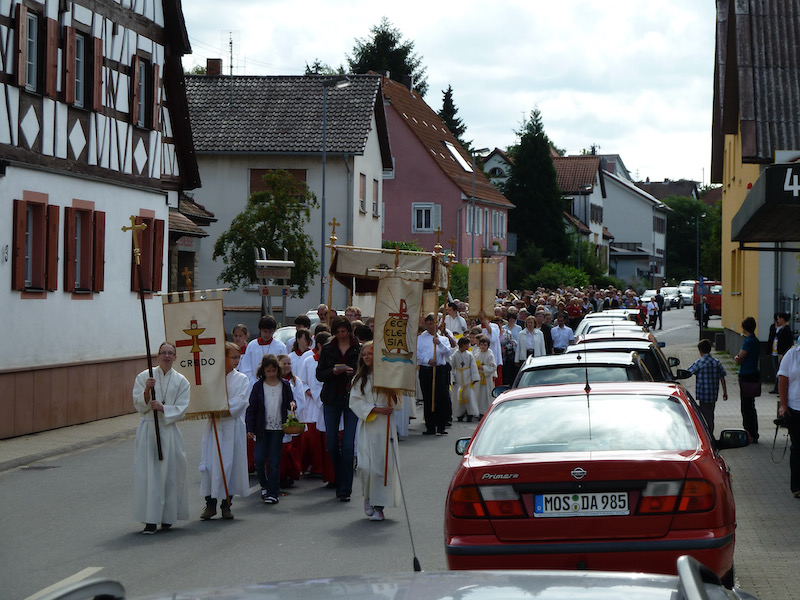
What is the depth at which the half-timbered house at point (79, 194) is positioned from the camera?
19078mm

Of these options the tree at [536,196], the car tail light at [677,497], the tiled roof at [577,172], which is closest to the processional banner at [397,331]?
the car tail light at [677,497]

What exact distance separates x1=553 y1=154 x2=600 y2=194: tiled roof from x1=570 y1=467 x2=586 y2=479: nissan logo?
10259cm

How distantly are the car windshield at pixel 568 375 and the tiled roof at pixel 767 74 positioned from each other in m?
14.8

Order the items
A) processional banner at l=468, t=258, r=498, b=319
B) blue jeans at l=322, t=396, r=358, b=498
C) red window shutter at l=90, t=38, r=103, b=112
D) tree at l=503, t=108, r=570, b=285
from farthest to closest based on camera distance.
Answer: tree at l=503, t=108, r=570, b=285
processional banner at l=468, t=258, r=498, b=319
red window shutter at l=90, t=38, r=103, b=112
blue jeans at l=322, t=396, r=358, b=498

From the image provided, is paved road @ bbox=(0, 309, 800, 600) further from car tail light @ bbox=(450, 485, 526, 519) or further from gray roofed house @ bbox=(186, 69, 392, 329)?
gray roofed house @ bbox=(186, 69, 392, 329)

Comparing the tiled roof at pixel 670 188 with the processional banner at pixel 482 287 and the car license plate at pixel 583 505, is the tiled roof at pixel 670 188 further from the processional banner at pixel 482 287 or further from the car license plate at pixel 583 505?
the car license plate at pixel 583 505

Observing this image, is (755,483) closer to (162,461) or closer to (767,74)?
(162,461)

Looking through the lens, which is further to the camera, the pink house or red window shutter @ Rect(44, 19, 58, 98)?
the pink house

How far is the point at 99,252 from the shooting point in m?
22.3

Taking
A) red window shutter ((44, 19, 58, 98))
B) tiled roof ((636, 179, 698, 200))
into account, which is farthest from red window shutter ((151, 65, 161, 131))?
tiled roof ((636, 179, 698, 200))

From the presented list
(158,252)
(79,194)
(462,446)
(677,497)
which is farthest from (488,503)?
(158,252)

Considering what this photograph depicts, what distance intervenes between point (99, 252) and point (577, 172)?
90.7 meters

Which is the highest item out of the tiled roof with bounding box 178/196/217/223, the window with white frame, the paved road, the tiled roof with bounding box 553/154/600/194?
the tiled roof with bounding box 553/154/600/194

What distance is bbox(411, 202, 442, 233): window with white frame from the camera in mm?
65125
